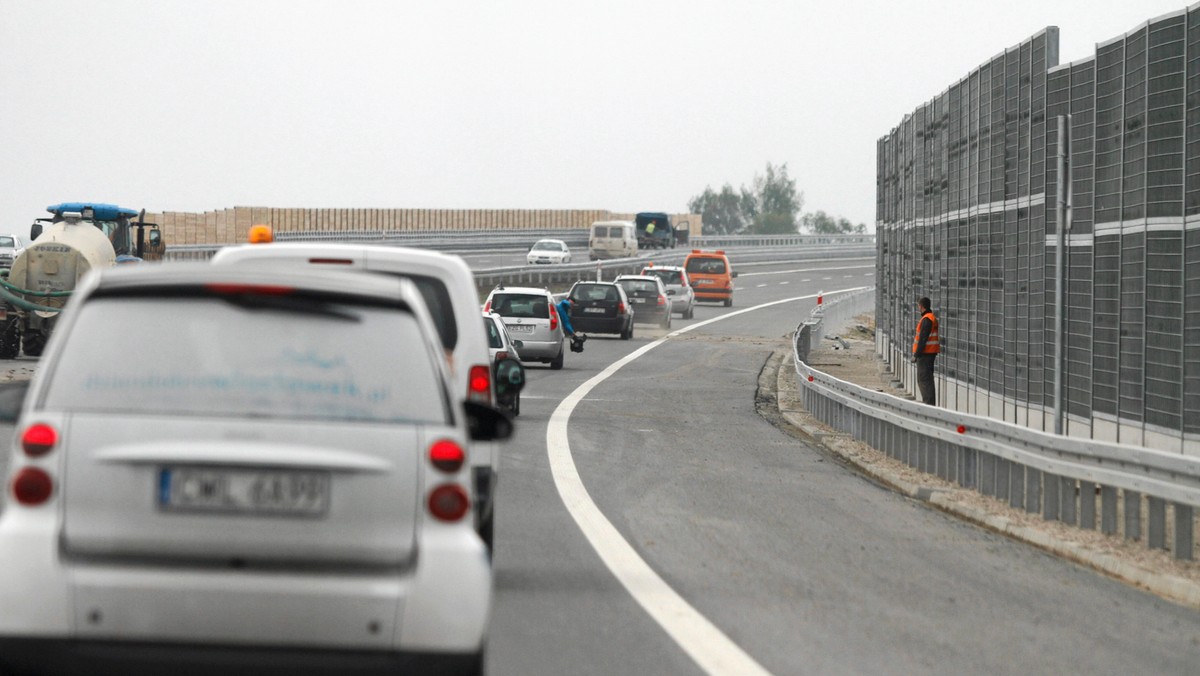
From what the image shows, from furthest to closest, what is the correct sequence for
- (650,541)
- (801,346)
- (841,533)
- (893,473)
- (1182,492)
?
(801,346)
(893,473)
(841,533)
(650,541)
(1182,492)

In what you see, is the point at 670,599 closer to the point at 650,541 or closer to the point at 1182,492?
the point at 650,541

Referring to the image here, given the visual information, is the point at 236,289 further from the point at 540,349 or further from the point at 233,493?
the point at 540,349

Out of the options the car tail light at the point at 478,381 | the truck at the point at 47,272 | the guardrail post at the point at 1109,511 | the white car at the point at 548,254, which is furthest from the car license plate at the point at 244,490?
the white car at the point at 548,254

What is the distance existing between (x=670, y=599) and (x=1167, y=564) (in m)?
3.65

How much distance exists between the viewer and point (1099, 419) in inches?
641

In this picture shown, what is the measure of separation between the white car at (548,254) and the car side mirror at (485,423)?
2749 inches

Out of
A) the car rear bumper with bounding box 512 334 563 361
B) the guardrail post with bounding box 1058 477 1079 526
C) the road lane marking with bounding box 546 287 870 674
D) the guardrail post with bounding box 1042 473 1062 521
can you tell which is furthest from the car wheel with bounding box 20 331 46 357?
the guardrail post with bounding box 1058 477 1079 526

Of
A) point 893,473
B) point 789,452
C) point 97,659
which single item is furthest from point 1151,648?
point 789,452

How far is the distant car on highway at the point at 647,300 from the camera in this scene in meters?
50.2

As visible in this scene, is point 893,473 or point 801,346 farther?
point 801,346

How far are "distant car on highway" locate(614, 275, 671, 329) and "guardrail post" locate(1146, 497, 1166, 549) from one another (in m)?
39.1

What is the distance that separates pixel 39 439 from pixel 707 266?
2386 inches

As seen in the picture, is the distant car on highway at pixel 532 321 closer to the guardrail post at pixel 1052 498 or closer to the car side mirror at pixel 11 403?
the guardrail post at pixel 1052 498

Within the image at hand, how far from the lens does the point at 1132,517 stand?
1136 centimetres
